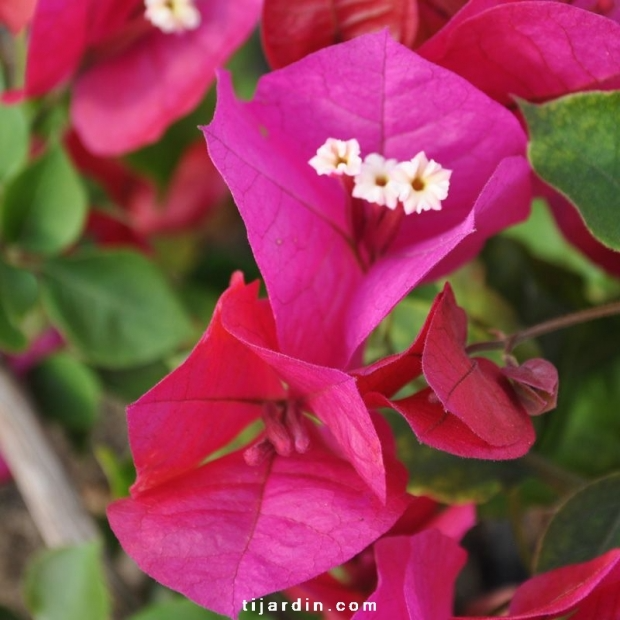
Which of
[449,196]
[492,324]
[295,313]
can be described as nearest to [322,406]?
[295,313]

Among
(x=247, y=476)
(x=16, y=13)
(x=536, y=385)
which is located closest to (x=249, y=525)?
(x=247, y=476)

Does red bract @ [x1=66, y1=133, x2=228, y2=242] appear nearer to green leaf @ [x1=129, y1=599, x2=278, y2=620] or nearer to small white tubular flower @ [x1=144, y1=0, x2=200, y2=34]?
small white tubular flower @ [x1=144, y1=0, x2=200, y2=34]

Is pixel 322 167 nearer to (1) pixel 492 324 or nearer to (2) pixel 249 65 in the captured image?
(1) pixel 492 324

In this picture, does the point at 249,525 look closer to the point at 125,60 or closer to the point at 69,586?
the point at 69,586

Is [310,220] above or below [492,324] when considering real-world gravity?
above

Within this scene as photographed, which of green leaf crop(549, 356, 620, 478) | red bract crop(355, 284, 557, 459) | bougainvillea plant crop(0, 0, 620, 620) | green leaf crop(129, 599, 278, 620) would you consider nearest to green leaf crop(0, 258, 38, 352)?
bougainvillea plant crop(0, 0, 620, 620)

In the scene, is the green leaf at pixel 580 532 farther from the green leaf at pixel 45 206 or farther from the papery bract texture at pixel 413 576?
the green leaf at pixel 45 206

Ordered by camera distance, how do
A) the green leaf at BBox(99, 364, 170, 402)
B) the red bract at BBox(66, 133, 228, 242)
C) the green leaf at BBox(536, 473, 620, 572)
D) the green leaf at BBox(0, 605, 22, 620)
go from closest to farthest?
1. the green leaf at BBox(536, 473, 620, 572)
2. the green leaf at BBox(0, 605, 22, 620)
3. the green leaf at BBox(99, 364, 170, 402)
4. the red bract at BBox(66, 133, 228, 242)
